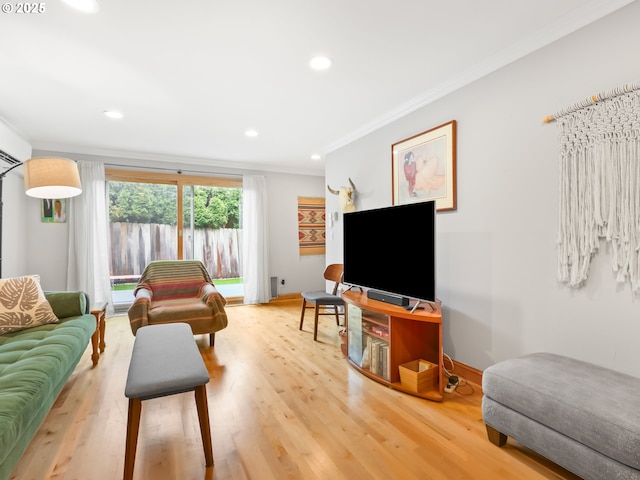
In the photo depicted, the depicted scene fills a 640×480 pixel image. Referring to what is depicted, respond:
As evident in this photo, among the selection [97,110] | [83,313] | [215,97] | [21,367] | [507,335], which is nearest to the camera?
[21,367]

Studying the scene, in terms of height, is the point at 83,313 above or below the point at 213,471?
above

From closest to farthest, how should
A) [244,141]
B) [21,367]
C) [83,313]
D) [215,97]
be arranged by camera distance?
[21,367] → [83,313] → [215,97] → [244,141]

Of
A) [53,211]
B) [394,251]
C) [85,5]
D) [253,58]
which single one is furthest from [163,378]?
[53,211]

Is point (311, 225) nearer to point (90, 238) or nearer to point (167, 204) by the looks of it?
point (167, 204)

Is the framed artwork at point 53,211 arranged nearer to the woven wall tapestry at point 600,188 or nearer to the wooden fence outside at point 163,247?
the wooden fence outside at point 163,247

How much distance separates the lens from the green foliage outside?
16.4 ft

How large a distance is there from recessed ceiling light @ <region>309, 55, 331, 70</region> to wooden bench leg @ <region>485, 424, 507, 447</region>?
2642 mm

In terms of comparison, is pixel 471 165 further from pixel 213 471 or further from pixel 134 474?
pixel 134 474

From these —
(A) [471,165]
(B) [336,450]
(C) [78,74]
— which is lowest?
(B) [336,450]

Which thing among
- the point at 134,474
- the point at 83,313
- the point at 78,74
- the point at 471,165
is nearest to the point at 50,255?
the point at 83,313

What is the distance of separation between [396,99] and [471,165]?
1046 millimetres

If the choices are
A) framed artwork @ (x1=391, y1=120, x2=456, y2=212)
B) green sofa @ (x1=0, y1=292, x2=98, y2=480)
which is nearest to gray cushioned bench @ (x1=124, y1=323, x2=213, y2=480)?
green sofa @ (x1=0, y1=292, x2=98, y2=480)

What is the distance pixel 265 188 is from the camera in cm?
580

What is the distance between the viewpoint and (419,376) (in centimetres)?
237
